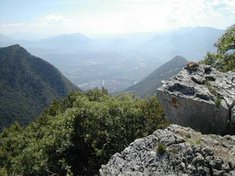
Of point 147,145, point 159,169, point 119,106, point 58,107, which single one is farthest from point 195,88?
point 58,107

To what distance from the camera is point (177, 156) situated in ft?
55.5

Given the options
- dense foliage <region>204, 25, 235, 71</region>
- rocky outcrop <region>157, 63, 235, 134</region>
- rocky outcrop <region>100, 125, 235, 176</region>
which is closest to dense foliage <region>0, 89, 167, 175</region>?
rocky outcrop <region>157, 63, 235, 134</region>

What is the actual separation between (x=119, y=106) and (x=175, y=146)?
54.9ft

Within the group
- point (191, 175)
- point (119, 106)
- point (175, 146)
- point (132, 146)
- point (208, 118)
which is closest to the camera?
point (191, 175)

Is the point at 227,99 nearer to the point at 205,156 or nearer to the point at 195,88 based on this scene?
the point at 195,88

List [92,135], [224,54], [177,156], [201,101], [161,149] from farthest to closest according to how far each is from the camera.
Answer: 1. [224,54]
2. [92,135]
3. [201,101]
4. [161,149]
5. [177,156]

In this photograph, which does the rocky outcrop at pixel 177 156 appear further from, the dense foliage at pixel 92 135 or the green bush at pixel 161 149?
the dense foliage at pixel 92 135

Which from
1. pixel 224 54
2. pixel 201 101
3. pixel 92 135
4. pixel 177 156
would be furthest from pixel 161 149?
pixel 224 54

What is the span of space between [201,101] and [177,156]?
6.15 meters

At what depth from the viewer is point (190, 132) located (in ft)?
63.5

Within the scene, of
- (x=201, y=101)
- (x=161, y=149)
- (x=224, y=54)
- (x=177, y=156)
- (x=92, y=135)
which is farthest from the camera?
(x=224, y=54)

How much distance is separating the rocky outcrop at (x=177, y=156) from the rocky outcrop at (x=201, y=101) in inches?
106

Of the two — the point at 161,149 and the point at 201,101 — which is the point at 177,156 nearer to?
the point at 161,149

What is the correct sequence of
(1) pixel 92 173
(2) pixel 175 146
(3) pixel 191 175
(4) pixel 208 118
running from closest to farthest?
1. (3) pixel 191 175
2. (2) pixel 175 146
3. (4) pixel 208 118
4. (1) pixel 92 173
